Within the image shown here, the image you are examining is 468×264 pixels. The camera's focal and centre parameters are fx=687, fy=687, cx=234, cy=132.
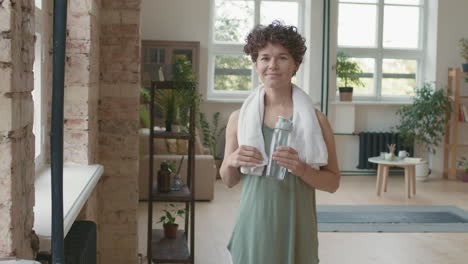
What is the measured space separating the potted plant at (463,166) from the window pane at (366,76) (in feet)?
5.34

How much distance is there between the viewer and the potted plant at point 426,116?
962 cm

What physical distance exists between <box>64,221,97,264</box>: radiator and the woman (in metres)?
0.52

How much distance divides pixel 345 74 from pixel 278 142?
25.8 feet

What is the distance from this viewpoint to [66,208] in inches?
87.7

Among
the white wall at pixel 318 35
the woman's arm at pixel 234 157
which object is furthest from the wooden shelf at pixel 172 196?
the white wall at pixel 318 35

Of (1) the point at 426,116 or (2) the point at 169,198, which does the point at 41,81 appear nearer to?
(2) the point at 169,198

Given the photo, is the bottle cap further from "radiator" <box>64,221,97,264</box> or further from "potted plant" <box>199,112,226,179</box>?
"potted plant" <box>199,112,226,179</box>

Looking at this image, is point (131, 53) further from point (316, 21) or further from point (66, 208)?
point (316, 21)

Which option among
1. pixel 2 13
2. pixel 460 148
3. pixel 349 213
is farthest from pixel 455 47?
pixel 2 13

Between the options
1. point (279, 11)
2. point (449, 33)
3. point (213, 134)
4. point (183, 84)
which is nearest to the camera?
point (183, 84)

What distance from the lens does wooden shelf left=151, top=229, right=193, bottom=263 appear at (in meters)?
4.31

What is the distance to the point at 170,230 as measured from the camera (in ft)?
15.6

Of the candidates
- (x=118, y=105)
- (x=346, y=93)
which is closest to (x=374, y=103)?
(x=346, y=93)

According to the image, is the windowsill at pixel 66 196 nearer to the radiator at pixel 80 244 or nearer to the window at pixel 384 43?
the radiator at pixel 80 244
